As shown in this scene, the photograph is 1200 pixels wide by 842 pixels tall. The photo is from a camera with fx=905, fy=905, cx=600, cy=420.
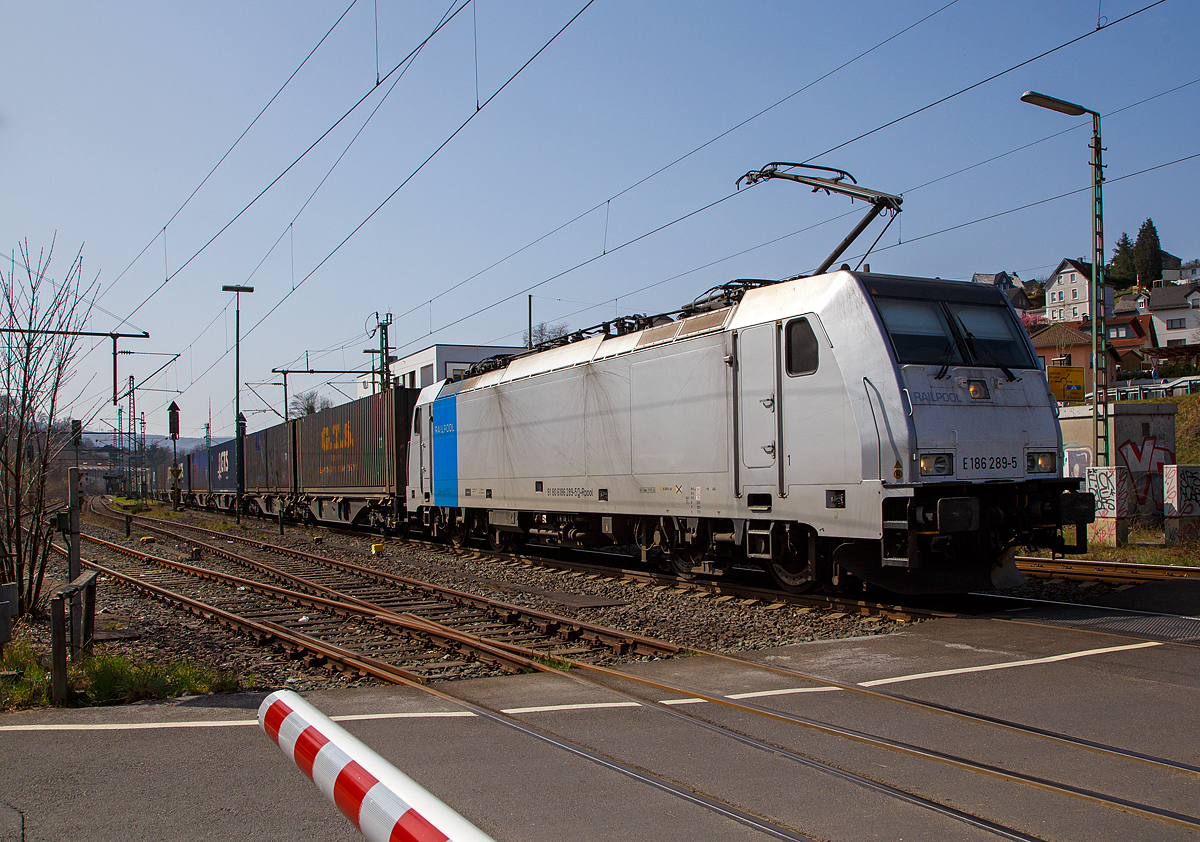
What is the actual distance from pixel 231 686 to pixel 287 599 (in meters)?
5.57

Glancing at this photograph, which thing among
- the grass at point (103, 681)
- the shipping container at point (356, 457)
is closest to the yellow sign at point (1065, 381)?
the shipping container at point (356, 457)

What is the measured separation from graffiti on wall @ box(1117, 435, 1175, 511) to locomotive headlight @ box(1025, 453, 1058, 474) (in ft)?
26.9

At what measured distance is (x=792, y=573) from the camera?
422 inches

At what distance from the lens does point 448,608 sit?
11016 millimetres

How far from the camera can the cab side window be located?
9.55 m

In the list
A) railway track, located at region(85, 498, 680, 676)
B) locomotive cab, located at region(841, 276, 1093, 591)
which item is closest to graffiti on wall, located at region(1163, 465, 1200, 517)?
locomotive cab, located at region(841, 276, 1093, 591)

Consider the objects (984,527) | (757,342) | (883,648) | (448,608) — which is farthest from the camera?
(448,608)

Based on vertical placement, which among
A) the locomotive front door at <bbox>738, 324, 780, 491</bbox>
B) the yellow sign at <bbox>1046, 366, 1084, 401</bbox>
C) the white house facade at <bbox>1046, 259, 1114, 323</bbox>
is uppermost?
the white house facade at <bbox>1046, 259, 1114, 323</bbox>

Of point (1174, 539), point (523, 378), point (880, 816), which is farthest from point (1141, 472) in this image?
point (880, 816)

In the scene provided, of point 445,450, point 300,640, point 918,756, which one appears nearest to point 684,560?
point 300,640

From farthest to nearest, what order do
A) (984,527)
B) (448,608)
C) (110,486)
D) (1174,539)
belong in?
(110,486) → (1174,539) → (448,608) → (984,527)

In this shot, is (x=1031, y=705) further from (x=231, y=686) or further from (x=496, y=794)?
(x=231, y=686)

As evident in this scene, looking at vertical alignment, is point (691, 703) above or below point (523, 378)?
below

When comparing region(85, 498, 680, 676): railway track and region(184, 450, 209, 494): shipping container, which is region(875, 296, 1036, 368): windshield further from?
region(184, 450, 209, 494): shipping container
